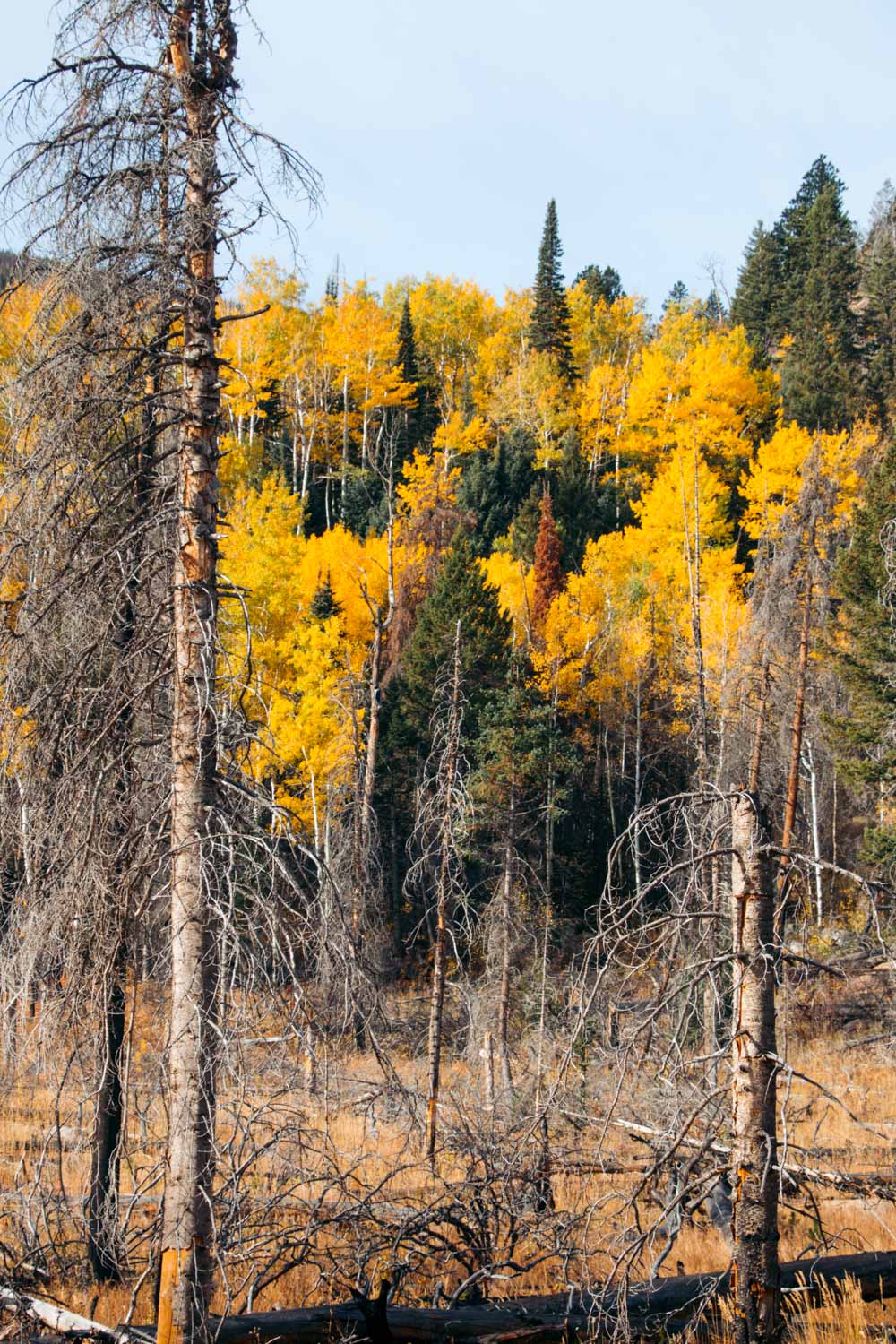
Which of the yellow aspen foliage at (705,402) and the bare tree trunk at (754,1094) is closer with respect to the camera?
the bare tree trunk at (754,1094)

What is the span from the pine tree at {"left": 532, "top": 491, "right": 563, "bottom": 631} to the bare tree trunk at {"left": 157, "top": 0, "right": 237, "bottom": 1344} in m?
32.7

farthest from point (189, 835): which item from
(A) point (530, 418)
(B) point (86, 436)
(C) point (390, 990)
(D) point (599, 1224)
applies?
(A) point (530, 418)

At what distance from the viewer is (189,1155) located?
5.16m

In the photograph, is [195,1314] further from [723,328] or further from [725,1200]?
[723,328]

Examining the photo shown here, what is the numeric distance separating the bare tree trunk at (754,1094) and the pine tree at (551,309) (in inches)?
2382

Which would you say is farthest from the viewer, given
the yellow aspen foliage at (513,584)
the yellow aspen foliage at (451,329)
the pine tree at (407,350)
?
the yellow aspen foliage at (451,329)

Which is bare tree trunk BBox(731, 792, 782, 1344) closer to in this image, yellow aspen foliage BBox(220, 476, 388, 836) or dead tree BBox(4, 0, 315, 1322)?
dead tree BBox(4, 0, 315, 1322)

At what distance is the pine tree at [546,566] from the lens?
38406 mm

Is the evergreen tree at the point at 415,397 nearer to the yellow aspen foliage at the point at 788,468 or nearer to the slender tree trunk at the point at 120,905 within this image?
the yellow aspen foliage at the point at 788,468

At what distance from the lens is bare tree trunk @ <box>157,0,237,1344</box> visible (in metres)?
5.12

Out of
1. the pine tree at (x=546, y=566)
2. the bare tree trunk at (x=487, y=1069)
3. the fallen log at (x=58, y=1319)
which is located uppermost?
the pine tree at (x=546, y=566)

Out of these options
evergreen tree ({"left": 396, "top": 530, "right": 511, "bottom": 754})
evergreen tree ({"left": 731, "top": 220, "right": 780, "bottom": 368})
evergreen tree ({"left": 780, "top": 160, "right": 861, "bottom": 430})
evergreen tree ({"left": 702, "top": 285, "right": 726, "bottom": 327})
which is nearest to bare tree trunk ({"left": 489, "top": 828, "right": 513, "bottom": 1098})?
evergreen tree ({"left": 396, "top": 530, "right": 511, "bottom": 754})

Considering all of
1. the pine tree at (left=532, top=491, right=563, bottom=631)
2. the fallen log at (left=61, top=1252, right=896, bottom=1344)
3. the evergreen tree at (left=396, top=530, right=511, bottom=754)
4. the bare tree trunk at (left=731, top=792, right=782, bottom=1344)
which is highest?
the pine tree at (left=532, top=491, right=563, bottom=631)

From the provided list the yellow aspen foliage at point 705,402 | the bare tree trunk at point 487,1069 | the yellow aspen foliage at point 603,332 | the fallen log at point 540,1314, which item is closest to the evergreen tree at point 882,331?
the yellow aspen foliage at point 705,402
